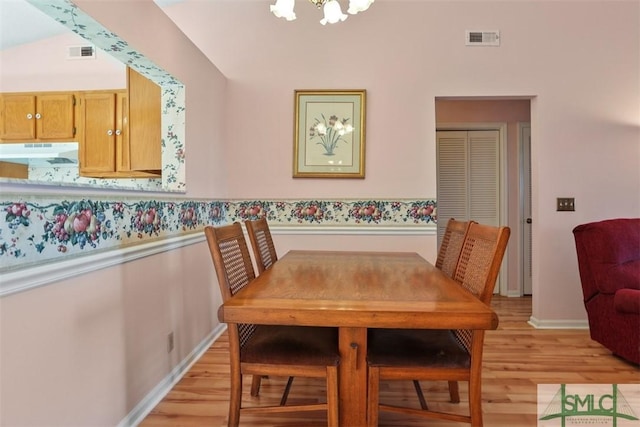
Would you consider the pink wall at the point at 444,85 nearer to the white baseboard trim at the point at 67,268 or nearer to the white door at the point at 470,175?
the white door at the point at 470,175

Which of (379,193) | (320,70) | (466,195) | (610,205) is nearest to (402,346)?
(379,193)

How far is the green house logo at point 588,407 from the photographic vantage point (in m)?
1.78

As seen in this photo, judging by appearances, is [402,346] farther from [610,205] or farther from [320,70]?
[610,205]

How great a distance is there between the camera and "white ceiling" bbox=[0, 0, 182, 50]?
272 cm

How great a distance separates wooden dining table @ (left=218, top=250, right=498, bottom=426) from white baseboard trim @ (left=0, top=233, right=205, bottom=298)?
61cm

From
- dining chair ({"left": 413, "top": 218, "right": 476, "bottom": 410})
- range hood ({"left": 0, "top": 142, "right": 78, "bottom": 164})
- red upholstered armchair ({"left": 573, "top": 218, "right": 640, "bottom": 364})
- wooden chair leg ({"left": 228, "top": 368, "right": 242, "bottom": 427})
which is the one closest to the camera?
wooden chair leg ({"left": 228, "top": 368, "right": 242, "bottom": 427})

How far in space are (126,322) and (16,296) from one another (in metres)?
0.63

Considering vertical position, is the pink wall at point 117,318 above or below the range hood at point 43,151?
below

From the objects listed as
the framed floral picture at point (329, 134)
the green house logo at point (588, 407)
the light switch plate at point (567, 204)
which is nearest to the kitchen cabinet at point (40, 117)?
the framed floral picture at point (329, 134)

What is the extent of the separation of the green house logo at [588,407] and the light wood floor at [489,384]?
0.29ft

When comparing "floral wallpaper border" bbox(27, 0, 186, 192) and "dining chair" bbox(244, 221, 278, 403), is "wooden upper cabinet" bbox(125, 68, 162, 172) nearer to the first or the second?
"floral wallpaper border" bbox(27, 0, 186, 192)

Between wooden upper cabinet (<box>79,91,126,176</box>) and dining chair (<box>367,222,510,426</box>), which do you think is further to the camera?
wooden upper cabinet (<box>79,91,126,176</box>)

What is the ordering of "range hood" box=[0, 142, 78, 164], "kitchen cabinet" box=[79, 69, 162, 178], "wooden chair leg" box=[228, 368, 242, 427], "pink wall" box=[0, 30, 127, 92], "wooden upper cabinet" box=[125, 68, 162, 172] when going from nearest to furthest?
"wooden chair leg" box=[228, 368, 242, 427] < "wooden upper cabinet" box=[125, 68, 162, 172] < "kitchen cabinet" box=[79, 69, 162, 178] < "range hood" box=[0, 142, 78, 164] < "pink wall" box=[0, 30, 127, 92]

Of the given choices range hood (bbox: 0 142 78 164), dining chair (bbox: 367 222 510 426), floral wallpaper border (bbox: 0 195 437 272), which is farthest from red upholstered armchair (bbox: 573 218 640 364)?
range hood (bbox: 0 142 78 164)
